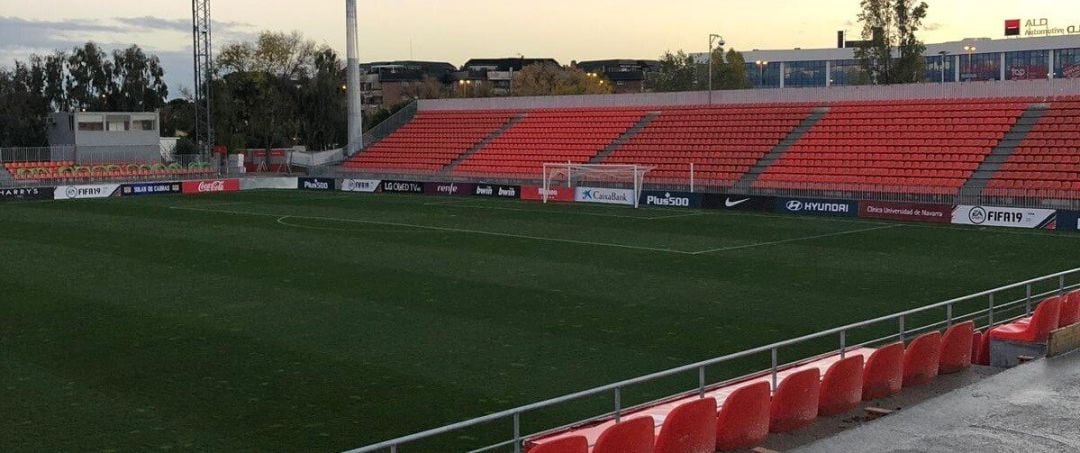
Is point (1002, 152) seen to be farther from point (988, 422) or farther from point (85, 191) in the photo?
point (85, 191)

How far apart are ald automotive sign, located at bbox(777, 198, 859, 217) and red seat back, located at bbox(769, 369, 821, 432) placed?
2849 centimetres

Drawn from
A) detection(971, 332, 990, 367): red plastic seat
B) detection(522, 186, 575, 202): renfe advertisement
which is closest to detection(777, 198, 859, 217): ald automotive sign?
detection(522, 186, 575, 202): renfe advertisement

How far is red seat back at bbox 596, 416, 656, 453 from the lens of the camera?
336 inches

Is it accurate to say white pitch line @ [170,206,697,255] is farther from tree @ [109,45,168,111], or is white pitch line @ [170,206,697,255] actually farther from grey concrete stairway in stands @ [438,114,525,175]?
tree @ [109,45,168,111]

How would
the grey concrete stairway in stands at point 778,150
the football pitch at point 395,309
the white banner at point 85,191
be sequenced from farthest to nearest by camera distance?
the white banner at point 85,191 → the grey concrete stairway in stands at point 778,150 → the football pitch at point 395,309

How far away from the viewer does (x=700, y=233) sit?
32125 millimetres

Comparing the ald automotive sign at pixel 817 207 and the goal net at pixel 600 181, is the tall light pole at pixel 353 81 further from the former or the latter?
the ald automotive sign at pixel 817 207

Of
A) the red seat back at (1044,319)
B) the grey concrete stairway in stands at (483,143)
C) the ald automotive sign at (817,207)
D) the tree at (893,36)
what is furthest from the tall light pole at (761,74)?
the red seat back at (1044,319)

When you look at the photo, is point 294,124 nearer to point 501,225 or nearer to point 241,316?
point 501,225

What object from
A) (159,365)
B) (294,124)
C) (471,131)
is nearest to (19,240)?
(159,365)

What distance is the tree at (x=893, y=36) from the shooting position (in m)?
64.8

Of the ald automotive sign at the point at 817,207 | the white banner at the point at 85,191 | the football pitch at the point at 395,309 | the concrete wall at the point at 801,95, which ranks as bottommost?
the football pitch at the point at 395,309

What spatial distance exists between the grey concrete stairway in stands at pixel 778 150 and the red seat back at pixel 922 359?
1263 inches

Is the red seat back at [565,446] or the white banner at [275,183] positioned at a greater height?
the white banner at [275,183]
